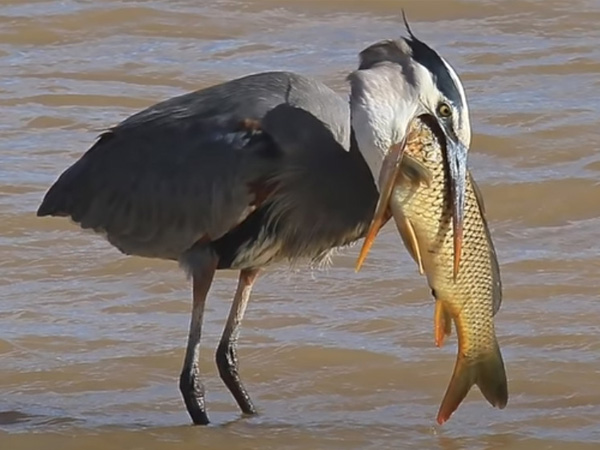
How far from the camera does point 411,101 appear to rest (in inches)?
203

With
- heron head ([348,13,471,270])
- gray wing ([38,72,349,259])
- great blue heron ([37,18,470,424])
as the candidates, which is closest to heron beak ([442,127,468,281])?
heron head ([348,13,471,270])

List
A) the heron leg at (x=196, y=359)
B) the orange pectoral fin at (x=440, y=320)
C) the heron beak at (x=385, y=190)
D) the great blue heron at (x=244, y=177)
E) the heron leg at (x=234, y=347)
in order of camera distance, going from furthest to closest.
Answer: the heron leg at (x=234, y=347)
the heron leg at (x=196, y=359)
the great blue heron at (x=244, y=177)
the orange pectoral fin at (x=440, y=320)
the heron beak at (x=385, y=190)

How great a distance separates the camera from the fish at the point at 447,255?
497 cm

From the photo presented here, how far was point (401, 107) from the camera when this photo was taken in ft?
16.9

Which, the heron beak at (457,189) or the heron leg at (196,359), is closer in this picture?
the heron beak at (457,189)

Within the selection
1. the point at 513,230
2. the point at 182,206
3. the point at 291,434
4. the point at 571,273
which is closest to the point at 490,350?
the point at 291,434

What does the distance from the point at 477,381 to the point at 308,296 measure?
1.62m

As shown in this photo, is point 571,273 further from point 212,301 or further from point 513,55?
point 513,55

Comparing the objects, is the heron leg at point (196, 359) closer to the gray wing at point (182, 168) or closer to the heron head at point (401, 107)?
the gray wing at point (182, 168)

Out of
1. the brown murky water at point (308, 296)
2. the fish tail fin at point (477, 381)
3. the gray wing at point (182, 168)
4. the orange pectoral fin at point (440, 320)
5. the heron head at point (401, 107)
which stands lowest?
the brown murky water at point (308, 296)

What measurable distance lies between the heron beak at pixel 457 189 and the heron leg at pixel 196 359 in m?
0.99

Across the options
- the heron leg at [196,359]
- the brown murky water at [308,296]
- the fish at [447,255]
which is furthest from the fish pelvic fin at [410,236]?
the heron leg at [196,359]

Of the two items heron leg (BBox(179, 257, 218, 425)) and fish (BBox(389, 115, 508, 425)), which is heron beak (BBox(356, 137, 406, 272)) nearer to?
fish (BBox(389, 115, 508, 425))

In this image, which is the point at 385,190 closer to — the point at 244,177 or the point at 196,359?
the point at 244,177
